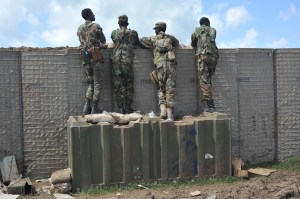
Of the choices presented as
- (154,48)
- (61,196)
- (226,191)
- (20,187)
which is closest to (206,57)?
(154,48)

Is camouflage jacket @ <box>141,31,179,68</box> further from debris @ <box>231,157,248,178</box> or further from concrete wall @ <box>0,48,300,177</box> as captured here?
debris @ <box>231,157,248,178</box>

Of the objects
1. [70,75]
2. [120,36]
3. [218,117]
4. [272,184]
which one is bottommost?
[272,184]

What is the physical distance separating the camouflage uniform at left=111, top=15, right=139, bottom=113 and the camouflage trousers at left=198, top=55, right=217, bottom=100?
5.02 ft

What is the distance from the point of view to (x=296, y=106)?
33.1 feet

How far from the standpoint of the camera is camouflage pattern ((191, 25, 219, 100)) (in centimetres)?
885

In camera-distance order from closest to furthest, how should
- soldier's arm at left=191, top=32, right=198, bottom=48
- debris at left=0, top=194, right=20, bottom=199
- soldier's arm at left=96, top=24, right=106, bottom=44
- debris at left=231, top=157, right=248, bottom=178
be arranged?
debris at left=0, top=194, right=20, bottom=199
debris at left=231, top=157, right=248, bottom=178
soldier's arm at left=96, top=24, right=106, bottom=44
soldier's arm at left=191, top=32, right=198, bottom=48

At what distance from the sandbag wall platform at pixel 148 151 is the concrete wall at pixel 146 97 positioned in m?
1.02

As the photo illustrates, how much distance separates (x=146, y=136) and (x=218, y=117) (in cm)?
154

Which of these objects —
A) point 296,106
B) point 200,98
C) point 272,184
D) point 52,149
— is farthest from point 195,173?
point 296,106

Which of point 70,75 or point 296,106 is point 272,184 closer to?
point 296,106

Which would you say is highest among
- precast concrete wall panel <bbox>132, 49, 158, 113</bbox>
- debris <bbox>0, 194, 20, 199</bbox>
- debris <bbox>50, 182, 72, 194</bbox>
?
precast concrete wall panel <bbox>132, 49, 158, 113</bbox>

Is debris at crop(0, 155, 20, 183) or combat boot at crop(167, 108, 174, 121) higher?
combat boot at crop(167, 108, 174, 121)

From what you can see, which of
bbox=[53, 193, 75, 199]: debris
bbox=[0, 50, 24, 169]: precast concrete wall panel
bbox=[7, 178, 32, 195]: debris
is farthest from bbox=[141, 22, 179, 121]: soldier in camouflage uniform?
bbox=[7, 178, 32, 195]: debris

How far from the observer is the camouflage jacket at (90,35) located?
8375 mm
